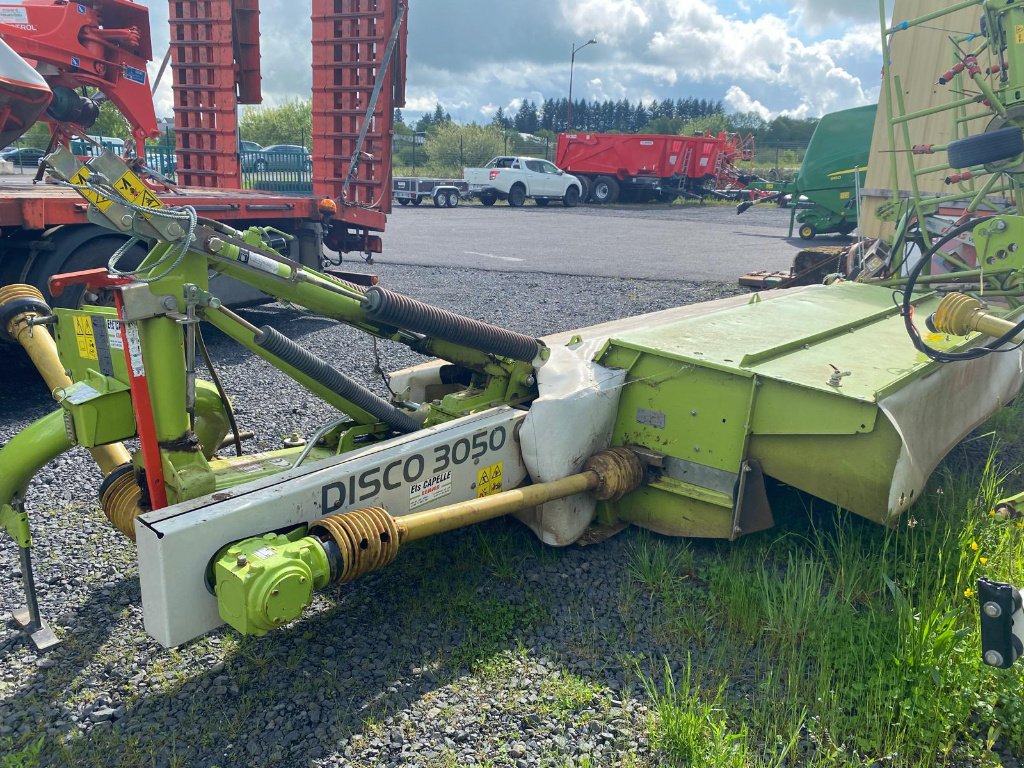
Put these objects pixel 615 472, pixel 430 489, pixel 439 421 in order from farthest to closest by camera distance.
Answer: pixel 439 421 < pixel 615 472 < pixel 430 489

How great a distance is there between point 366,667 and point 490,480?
0.81m

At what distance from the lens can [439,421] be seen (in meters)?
3.43

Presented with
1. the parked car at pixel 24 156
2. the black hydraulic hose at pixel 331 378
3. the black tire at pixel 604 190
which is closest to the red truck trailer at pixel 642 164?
the black tire at pixel 604 190

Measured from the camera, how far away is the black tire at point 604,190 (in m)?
26.4

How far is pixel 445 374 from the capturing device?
3.86 meters

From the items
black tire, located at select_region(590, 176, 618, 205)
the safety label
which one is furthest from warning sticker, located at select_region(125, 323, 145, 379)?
black tire, located at select_region(590, 176, 618, 205)

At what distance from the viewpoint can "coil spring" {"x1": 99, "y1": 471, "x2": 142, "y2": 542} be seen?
9.06 ft

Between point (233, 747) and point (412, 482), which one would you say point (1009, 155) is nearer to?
point (412, 482)

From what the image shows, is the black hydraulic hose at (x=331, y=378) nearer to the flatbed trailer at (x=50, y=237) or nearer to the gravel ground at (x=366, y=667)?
the gravel ground at (x=366, y=667)

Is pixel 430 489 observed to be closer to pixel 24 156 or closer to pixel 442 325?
pixel 442 325

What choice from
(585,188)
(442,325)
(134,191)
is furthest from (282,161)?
(134,191)

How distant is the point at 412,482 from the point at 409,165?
129 ft

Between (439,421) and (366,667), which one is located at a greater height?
(439,421)

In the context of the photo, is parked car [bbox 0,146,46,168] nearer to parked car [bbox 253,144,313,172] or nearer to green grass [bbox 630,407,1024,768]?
parked car [bbox 253,144,313,172]
